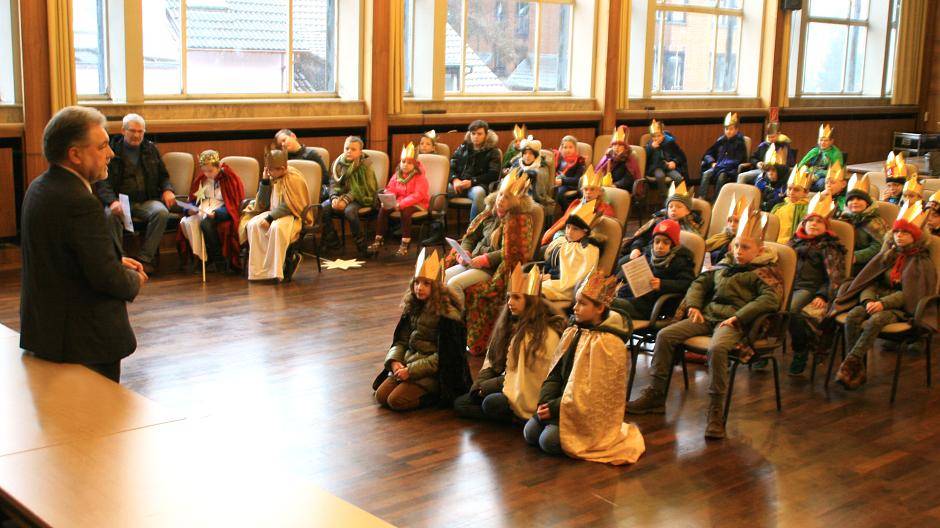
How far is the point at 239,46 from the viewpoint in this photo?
422 inches

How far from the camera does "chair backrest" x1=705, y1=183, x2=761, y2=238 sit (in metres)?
8.16

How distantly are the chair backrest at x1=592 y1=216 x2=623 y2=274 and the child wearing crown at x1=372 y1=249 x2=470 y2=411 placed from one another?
1.49m

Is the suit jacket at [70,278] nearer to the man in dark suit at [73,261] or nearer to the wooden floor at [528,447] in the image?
the man in dark suit at [73,261]

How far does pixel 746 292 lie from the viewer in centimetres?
589

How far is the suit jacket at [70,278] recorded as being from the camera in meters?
3.28

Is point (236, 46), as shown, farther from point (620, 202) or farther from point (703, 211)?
point (703, 211)

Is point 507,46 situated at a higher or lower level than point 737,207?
higher

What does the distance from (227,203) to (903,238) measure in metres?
5.66

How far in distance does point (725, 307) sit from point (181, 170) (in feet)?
18.6

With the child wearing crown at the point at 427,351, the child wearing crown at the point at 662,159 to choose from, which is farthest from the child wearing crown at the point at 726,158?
the child wearing crown at the point at 427,351

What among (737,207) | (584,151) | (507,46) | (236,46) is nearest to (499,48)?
(507,46)

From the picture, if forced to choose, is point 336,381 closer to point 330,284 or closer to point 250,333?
point 250,333

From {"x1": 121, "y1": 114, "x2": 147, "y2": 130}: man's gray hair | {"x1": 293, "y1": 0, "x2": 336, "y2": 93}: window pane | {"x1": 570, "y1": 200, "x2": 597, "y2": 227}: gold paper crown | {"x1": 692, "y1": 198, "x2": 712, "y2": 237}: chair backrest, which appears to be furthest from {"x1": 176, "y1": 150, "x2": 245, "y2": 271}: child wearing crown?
{"x1": 692, "y1": 198, "x2": 712, "y2": 237}: chair backrest

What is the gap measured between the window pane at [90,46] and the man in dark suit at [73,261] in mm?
6751
